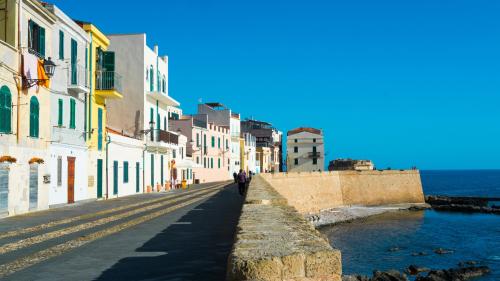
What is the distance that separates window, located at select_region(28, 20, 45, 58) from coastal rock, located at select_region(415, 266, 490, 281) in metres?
18.7

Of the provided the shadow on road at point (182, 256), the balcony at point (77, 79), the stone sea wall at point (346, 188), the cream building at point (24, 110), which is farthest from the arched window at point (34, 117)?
the stone sea wall at point (346, 188)

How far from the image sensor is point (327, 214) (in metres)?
52.3

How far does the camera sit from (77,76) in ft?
84.4

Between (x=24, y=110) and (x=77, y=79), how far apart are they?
21.5 ft

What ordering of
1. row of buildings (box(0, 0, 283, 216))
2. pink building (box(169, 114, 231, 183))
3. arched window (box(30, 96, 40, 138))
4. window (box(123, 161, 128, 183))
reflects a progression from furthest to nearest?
pink building (box(169, 114, 231, 183)) → window (box(123, 161, 128, 183)) → arched window (box(30, 96, 40, 138)) → row of buildings (box(0, 0, 283, 216))

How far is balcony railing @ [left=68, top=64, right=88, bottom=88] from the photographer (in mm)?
25234

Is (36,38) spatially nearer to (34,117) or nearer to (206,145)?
(34,117)

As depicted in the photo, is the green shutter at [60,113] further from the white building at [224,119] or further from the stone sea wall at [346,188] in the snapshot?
the white building at [224,119]

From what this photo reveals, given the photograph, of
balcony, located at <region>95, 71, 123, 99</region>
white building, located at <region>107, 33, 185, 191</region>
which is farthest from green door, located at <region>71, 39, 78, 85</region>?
white building, located at <region>107, 33, 185, 191</region>

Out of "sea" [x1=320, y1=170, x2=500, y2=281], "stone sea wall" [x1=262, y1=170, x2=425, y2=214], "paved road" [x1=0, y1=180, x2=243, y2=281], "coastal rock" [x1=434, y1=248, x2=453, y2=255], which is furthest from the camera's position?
"stone sea wall" [x1=262, y1=170, x2=425, y2=214]

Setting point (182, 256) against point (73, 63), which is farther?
point (73, 63)

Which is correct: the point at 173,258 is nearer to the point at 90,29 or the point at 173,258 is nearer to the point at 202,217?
the point at 202,217

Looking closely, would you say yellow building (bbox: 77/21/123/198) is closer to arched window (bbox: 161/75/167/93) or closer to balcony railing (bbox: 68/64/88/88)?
balcony railing (bbox: 68/64/88/88)

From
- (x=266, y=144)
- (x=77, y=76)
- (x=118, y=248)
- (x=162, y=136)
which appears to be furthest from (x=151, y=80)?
(x=266, y=144)
